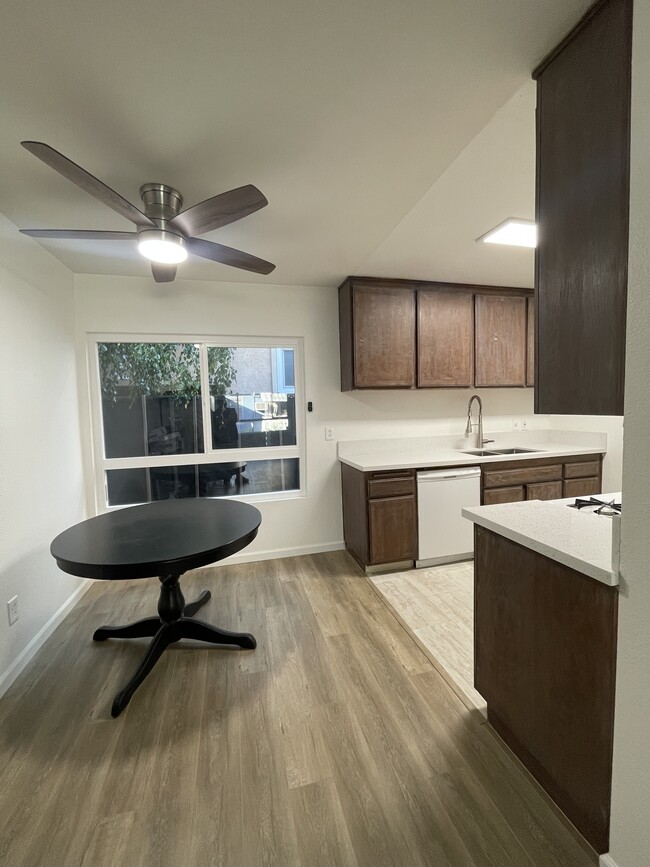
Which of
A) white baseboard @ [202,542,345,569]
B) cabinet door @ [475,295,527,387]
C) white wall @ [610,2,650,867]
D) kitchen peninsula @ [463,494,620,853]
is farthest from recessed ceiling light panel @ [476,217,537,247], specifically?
white baseboard @ [202,542,345,569]

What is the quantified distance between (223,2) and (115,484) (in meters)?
3.06

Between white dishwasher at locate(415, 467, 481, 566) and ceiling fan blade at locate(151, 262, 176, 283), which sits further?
white dishwasher at locate(415, 467, 481, 566)

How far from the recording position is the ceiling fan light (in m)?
1.61

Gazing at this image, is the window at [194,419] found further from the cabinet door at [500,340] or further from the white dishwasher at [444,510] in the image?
the cabinet door at [500,340]

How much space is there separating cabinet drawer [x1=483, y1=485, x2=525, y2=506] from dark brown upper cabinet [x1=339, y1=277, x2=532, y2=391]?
99 cm

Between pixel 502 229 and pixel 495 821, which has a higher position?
pixel 502 229

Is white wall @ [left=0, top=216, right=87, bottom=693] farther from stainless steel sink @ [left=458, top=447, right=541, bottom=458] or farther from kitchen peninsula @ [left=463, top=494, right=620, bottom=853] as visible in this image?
stainless steel sink @ [left=458, top=447, right=541, bottom=458]

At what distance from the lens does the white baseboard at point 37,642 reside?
1827 mm

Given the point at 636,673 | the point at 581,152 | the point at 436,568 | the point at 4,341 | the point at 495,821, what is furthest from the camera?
the point at 436,568

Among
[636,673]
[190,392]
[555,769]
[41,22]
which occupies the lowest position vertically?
[555,769]

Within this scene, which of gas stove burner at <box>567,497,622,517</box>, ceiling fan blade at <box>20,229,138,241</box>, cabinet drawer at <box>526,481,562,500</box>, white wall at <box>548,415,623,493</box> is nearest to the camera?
gas stove burner at <box>567,497,622,517</box>

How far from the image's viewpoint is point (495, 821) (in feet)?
3.90

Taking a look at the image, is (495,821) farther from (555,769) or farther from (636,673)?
(636,673)

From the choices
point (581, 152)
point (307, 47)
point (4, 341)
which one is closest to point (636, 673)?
point (581, 152)
